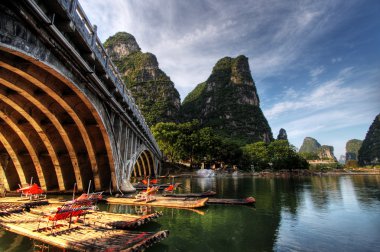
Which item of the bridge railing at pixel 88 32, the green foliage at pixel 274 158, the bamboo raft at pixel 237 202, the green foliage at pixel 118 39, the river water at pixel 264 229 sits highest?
the green foliage at pixel 118 39

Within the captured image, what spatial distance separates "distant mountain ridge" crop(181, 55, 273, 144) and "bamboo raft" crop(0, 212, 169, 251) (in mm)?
147086

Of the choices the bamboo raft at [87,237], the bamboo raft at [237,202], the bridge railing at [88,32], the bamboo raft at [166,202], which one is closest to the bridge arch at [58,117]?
the bridge railing at [88,32]

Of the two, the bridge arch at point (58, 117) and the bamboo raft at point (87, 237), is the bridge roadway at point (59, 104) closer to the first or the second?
the bridge arch at point (58, 117)

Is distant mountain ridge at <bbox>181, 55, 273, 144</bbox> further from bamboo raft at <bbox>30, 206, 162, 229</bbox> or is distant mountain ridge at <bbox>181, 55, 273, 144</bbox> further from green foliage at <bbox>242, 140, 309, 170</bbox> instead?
bamboo raft at <bbox>30, 206, 162, 229</bbox>

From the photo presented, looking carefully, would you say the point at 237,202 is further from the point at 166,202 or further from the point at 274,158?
the point at 274,158

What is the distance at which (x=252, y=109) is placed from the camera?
181125 millimetres

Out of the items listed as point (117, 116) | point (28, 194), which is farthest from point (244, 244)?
point (28, 194)

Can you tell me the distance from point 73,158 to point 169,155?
2401 inches

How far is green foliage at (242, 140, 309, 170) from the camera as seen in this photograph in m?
77.8

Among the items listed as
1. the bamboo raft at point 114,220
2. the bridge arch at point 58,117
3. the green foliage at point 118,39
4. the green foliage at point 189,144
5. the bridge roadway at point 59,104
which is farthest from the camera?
the green foliage at point 118,39

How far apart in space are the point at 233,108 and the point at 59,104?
165m

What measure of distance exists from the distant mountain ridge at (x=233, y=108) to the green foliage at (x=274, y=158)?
2231 inches

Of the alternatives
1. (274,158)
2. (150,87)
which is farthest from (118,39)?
(274,158)

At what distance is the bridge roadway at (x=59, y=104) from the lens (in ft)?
31.6
